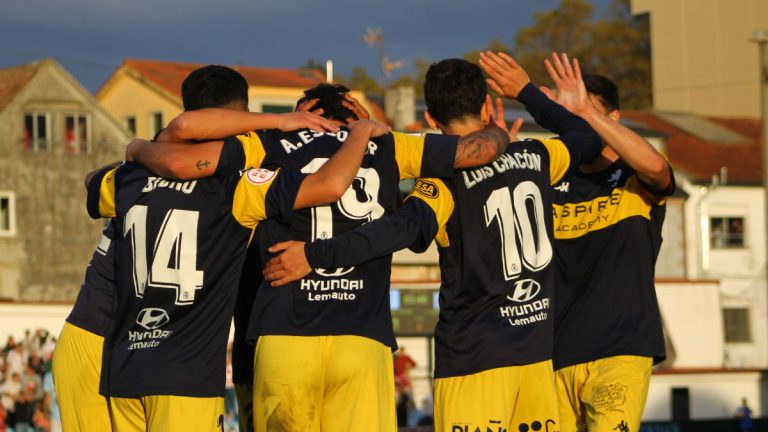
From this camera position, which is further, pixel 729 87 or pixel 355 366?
pixel 729 87

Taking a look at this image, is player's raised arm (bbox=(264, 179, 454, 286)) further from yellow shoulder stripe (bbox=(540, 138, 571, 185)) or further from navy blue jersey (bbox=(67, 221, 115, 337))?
navy blue jersey (bbox=(67, 221, 115, 337))

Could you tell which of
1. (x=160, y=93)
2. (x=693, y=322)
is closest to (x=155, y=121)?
(x=160, y=93)

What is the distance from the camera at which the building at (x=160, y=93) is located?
6069 cm

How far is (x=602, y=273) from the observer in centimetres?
843

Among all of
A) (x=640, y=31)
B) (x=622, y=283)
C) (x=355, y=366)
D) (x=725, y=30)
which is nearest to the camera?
(x=355, y=366)

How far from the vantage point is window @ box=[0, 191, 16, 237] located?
56.5 m

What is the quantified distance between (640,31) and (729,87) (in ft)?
41.9

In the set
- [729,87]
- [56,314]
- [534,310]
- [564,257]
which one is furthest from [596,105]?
[729,87]

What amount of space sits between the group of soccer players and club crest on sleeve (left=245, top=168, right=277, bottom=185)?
12 mm

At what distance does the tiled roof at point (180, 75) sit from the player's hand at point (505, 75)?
175 feet

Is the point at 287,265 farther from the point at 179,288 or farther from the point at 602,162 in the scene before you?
the point at 602,162

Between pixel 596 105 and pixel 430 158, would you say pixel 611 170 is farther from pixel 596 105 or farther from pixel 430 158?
pixel 430 158

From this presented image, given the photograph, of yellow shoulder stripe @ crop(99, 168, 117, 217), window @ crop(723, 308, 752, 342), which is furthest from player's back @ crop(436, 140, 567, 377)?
window @ crop(723, 308, 752, 342)

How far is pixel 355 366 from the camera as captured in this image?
6.92 m
